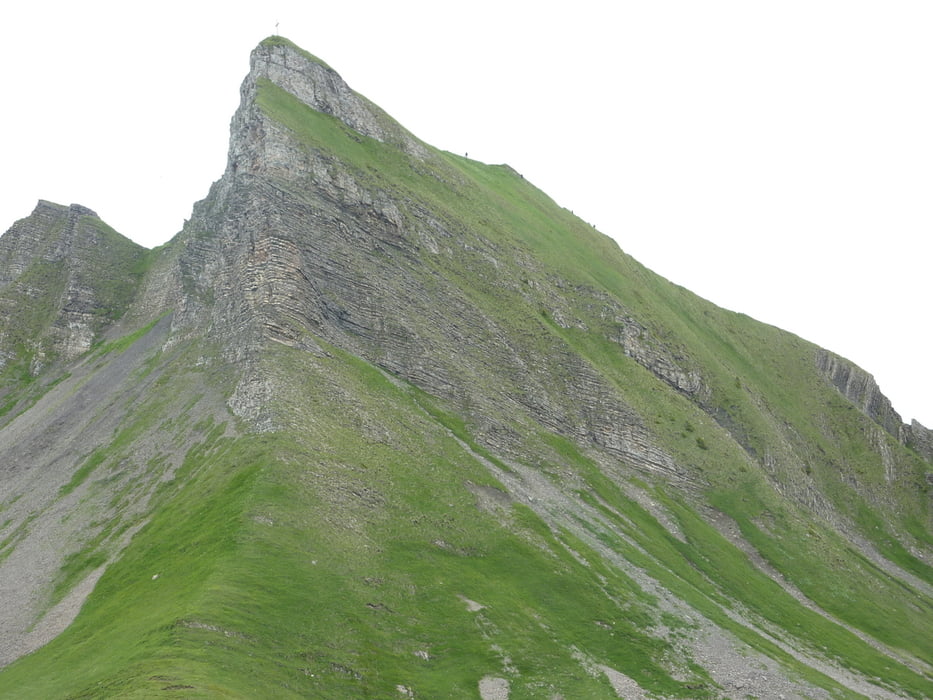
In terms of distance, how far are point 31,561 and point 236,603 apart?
38879 millimetres

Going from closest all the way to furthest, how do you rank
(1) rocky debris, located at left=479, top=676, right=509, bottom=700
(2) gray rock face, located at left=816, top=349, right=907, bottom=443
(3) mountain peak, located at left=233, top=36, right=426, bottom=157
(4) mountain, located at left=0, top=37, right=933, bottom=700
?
(1) rocky debris, located at left=479, top=676, right=509, bottom=700 → (4) mountain, located at left=0, top=37, right=933, bottom=700 → (3) mountain peak, located at left=233, top=36, right=426, bottom=157 → (2) gray rock face, located at left=816, top=349, right=907, bottom=443

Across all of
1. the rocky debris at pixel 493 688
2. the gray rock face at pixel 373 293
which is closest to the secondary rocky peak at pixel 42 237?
the gray rock face at pixel 373 293

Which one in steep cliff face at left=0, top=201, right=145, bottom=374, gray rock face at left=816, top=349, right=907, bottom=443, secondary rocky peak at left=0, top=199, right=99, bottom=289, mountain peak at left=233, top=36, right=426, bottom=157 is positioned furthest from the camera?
gray rock face at left=816, top=349, right=907, bottom=443

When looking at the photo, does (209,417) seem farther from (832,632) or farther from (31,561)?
(832,632)

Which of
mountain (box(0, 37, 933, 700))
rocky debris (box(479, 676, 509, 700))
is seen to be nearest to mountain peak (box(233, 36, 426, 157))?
mountain (box(0, 37, 933, 700))

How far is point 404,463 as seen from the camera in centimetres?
8262

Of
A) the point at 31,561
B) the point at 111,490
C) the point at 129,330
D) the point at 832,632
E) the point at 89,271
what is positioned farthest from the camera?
the point at 89,271

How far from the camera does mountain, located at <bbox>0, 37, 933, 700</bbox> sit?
180 ft

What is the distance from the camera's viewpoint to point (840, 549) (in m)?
116

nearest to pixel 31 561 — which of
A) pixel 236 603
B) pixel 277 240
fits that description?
pixel 236 603

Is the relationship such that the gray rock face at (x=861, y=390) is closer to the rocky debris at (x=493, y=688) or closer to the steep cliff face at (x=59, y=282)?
the rocky debris at (x=493, y=688)

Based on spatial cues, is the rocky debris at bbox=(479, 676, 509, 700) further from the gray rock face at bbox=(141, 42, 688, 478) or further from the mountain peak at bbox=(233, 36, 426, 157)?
the mountain peak at bbox=(233, 36, 426, 157)

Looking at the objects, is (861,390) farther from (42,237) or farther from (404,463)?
(42,237)

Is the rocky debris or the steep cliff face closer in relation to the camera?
the rocky debris
